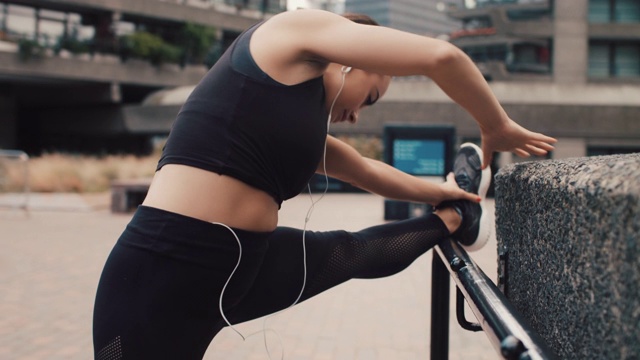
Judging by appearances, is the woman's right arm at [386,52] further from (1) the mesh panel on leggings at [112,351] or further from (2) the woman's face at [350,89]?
(1) the mesh panel on leggings at [112,351]

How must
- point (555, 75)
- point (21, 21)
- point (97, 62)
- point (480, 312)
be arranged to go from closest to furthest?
point (480, 312) → point (555, 75) → point (21, 21) → point (97, 62)

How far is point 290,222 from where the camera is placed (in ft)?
37.7

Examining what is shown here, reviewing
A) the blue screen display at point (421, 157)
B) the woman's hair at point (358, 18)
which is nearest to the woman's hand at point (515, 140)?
the woman's hair at point (358, 18)

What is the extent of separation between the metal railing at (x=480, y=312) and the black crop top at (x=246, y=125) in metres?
0.50

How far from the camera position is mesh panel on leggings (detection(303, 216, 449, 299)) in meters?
2.07

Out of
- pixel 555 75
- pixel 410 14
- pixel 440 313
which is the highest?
pixel 410 14

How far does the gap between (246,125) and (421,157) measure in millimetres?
10631

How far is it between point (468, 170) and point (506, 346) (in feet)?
5.44

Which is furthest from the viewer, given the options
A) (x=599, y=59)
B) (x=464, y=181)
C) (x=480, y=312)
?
(x=599, y=59)

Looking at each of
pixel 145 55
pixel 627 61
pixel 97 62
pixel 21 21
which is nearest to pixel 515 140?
pixel 97 62

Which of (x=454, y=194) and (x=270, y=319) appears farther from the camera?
(x=270, y=319)

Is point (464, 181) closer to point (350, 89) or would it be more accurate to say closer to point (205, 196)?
point (350, 89)

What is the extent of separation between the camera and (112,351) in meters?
1.62

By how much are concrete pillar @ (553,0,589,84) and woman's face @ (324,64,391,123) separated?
127ft
